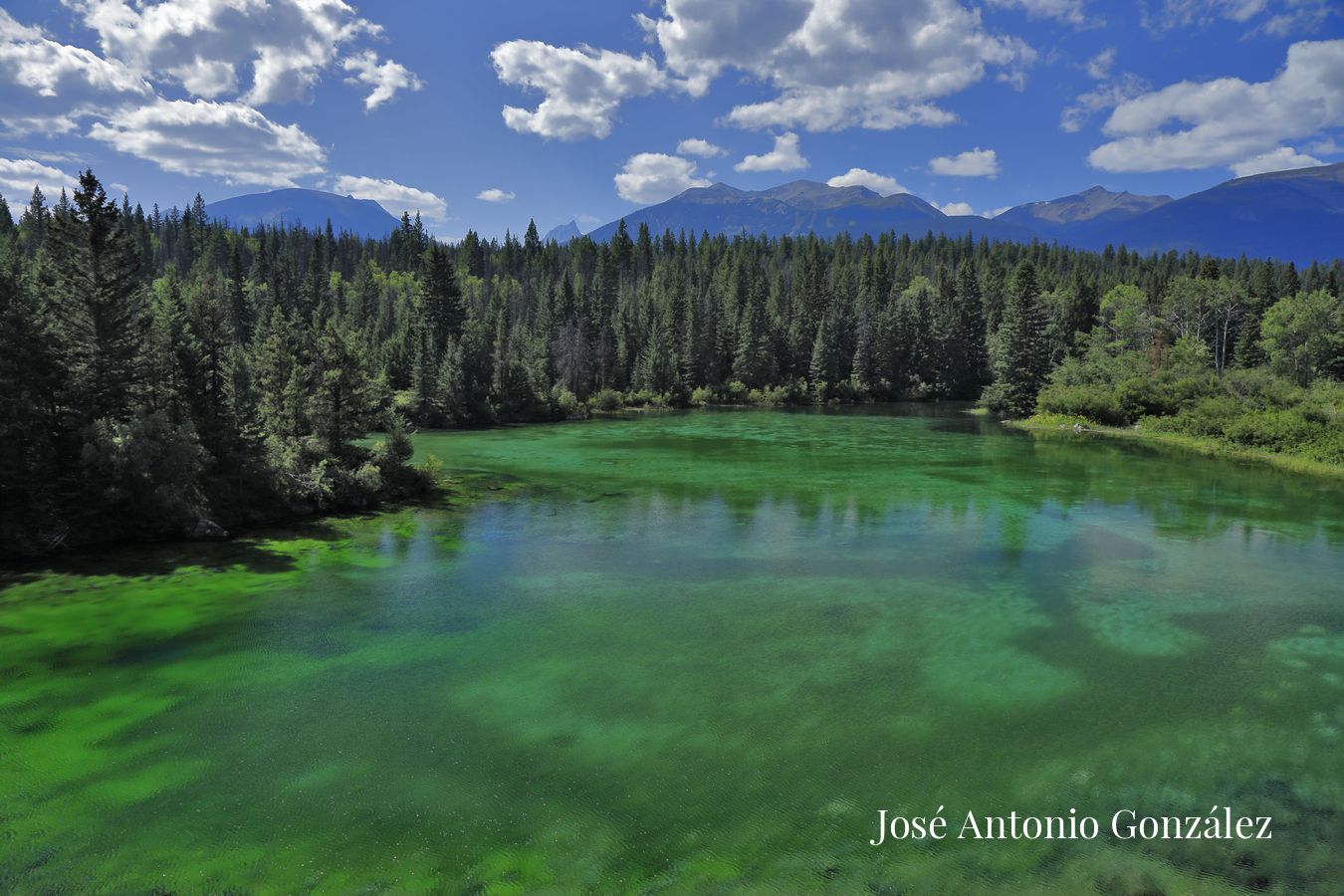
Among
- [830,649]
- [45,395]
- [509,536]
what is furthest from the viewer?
[509,536]

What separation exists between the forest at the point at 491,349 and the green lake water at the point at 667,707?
12.1ft

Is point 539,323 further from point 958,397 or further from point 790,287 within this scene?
point 958,397

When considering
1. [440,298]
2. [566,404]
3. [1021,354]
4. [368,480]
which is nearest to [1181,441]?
[1021,354]

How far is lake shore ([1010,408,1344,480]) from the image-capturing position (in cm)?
3888

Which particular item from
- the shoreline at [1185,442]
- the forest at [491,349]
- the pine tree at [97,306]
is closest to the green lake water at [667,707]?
the forest at [491,349]

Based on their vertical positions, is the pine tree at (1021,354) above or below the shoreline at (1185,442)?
above

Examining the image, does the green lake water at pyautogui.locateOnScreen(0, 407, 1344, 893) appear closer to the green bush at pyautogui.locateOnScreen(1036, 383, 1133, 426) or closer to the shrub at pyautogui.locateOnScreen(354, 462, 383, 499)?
the shrub at pyautogui.locateOnScreen(354, 462, 383, 499)

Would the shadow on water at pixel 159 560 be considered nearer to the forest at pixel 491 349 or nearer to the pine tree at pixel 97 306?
the forest at pixel 491 349

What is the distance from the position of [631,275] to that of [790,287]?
3273 cm

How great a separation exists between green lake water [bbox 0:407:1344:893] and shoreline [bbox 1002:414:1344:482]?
16.6 metres

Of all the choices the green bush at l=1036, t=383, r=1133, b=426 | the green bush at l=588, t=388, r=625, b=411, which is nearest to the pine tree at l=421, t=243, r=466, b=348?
the green bush at l=588, t=388, r=625, b=411

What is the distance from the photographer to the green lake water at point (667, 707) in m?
8.70

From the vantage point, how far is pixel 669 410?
8475cm

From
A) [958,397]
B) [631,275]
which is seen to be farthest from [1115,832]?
[631,275]
